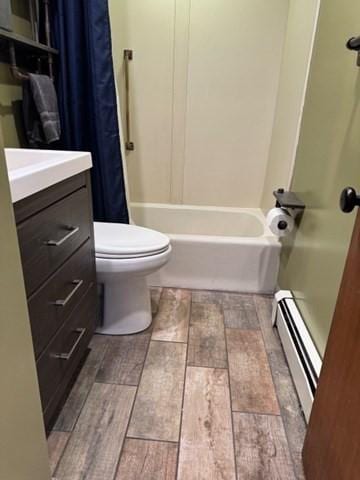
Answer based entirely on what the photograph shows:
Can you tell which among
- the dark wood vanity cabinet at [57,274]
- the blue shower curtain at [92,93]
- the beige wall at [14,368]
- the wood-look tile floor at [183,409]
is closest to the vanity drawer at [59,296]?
the dark wood vanity cabinet at [57,274]

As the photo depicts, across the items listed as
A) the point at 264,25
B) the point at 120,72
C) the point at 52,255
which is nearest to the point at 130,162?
the point at 120,72

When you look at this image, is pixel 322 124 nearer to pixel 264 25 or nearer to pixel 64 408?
pixel 264 25

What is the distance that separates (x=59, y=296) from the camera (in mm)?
1109

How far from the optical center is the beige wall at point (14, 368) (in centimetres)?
64

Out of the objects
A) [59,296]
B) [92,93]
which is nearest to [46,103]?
[92,93]

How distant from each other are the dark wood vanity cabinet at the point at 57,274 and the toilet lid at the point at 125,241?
0.34 ft

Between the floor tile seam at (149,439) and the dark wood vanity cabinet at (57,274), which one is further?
the floor tile seam at (149,439)

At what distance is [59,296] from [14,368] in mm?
432

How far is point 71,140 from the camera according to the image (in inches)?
72.1

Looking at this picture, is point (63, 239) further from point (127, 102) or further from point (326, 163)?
point (127, 102)

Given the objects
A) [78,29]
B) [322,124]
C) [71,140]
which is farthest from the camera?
[71,140]

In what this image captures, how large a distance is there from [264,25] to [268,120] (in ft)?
1.98

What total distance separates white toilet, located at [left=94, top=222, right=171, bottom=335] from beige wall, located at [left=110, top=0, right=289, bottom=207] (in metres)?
1.06

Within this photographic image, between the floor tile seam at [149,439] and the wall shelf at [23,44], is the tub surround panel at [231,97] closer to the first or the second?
the wall shelf at [23,44]
